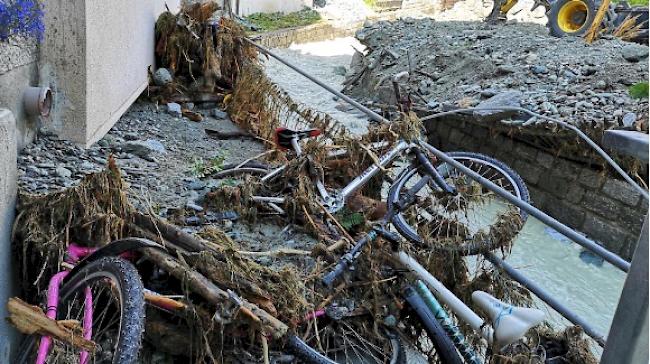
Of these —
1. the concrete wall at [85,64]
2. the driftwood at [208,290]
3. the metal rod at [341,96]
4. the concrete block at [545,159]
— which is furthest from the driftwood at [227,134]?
the concrete block at [545,159]

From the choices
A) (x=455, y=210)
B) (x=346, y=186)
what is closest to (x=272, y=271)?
(x=346, y=186)

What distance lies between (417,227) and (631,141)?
9.62 ft

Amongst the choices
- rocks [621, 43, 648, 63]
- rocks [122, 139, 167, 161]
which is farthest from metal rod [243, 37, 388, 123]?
rocks [621, 43, 648, 63]

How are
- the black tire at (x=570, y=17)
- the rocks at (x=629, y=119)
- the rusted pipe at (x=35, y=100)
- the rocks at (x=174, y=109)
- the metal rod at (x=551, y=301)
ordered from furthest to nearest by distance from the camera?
1. the black tire at (x=570, y=17)
2. the rocks at (x=629, y=119)
3. the rocks at (x=174, y=109)
4. the rusted pipe at (x=35, y=100)
5. the metal rod at (x=551, y=301)

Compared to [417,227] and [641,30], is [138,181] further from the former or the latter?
[641,30]

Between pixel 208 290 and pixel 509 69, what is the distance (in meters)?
9.69

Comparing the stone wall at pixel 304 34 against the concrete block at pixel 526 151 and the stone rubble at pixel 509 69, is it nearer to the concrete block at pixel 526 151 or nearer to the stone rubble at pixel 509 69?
the stone rubble at pixel 509 69

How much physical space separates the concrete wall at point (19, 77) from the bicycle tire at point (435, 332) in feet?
7.87

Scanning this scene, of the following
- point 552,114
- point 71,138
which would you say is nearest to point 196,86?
point 71,138

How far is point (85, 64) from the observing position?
3.68 metres

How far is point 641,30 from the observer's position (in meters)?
12.9

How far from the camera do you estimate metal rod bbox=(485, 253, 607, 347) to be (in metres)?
3.22

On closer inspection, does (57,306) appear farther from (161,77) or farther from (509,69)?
(509,69)

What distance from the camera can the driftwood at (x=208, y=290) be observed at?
8.07 feet
